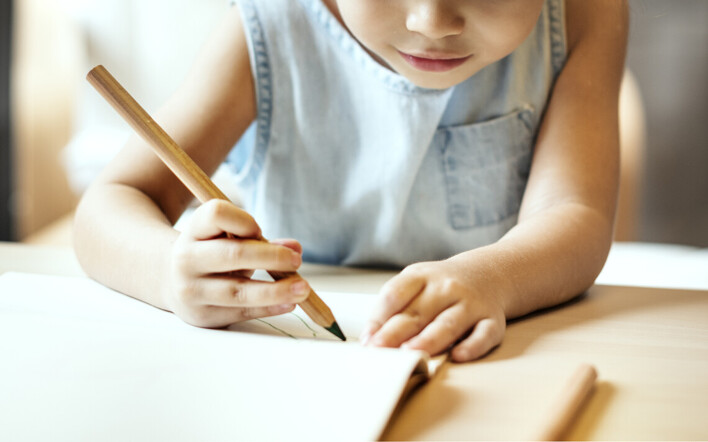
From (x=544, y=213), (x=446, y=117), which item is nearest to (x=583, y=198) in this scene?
(x=544, y=213)

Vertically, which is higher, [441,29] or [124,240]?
[441,29]

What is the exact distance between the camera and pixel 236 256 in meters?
0.41

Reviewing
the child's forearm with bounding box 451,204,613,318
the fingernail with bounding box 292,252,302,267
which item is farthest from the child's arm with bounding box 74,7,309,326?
the child's forearm with bounding box 451,204,613,318

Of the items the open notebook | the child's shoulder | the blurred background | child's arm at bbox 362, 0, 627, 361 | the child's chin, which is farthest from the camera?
the blurred background

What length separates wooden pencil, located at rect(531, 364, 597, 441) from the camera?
0.32 metres

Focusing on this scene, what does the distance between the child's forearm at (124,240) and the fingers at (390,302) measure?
12 centimetres

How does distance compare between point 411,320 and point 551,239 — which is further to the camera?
point 551,239

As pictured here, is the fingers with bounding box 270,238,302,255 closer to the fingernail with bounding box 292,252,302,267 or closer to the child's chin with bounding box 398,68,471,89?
the fingernail with bounding box 292,252,302,267

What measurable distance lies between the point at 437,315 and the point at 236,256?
0.35 feet

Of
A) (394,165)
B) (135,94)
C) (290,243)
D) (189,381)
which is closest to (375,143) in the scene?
(394,165)

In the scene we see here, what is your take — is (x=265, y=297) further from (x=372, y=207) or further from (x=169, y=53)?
(x=169, y=53)

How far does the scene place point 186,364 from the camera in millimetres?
366

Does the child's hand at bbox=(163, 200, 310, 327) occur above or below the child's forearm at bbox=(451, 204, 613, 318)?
above

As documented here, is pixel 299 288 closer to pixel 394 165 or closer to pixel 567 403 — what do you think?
pixel 567 403
